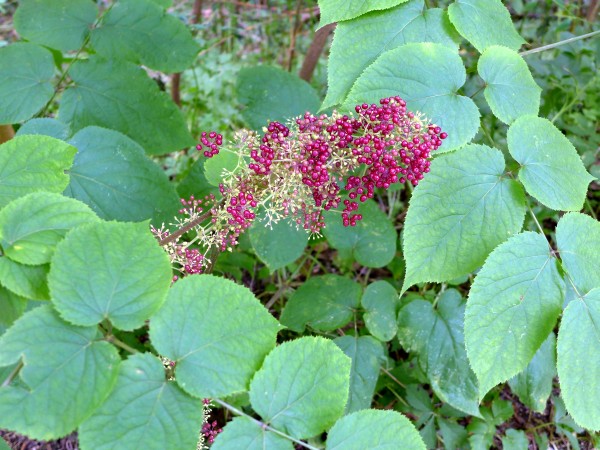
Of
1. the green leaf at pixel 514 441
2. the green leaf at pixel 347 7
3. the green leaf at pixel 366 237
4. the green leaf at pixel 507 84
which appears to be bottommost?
the green leaf at pixel 514 441

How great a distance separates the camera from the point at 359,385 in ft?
7.04

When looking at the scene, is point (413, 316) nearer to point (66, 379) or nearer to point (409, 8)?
point (409, 8)

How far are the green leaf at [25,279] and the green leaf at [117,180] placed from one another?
2.26ft

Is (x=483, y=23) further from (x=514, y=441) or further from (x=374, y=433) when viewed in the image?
(x=514, y=441)

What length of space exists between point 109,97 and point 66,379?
4.82ft

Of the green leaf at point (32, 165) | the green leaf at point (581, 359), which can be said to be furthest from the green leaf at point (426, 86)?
the green leaf at point (32, 165)

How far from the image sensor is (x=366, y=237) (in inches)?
99.4

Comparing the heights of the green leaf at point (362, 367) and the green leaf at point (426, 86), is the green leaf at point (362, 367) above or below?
below

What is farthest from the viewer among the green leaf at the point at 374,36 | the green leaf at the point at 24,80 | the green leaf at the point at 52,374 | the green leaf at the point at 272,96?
the green leaf at the point at 272,96

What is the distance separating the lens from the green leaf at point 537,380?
2213 millimetres

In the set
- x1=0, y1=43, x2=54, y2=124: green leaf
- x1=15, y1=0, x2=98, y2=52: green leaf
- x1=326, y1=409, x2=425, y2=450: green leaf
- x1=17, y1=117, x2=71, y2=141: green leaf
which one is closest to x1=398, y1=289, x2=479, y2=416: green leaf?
x1=326, y1=409, x2=425, y2=450: green leaf

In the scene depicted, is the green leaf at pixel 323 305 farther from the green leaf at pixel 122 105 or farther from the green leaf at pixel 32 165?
the green leaf at pixel 32 165

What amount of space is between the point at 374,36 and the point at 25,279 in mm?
1304

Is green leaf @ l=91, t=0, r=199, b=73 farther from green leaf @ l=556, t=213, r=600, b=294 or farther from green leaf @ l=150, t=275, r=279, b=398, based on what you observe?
green leaf @ l=556, t=213, r=600, b=294
